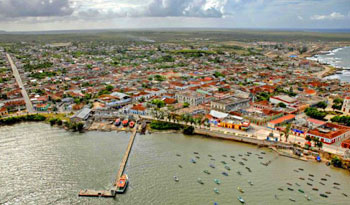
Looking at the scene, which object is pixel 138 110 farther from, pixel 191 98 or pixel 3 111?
pixel 3 111

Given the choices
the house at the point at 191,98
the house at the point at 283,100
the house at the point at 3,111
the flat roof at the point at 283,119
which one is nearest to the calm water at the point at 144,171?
the flat roof at the point at 283,119

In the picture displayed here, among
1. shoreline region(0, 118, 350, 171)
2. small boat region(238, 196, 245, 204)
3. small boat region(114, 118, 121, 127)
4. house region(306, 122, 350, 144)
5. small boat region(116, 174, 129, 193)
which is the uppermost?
house region(306, 122, 350, 144)

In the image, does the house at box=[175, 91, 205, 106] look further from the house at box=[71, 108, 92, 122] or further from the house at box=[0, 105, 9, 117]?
the house at box=[0, 105, 9, 117]

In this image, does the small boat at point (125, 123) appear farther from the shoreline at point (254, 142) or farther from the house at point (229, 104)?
the house at point (229, 104)

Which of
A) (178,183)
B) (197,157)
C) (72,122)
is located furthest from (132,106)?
(178,183)

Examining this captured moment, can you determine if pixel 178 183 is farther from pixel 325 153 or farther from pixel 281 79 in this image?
pixel 281 79

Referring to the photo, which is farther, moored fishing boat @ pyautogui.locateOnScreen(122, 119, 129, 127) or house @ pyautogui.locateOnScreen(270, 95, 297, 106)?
house @ pyautogui.locateOnScreen(270, 95, 297, 106)

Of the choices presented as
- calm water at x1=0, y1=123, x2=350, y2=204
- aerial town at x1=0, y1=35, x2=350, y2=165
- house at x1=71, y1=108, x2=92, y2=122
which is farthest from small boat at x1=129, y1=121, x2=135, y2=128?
house at x1=71, y1=108, x2=92, y2=122

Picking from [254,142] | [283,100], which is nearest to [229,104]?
[283,100]
